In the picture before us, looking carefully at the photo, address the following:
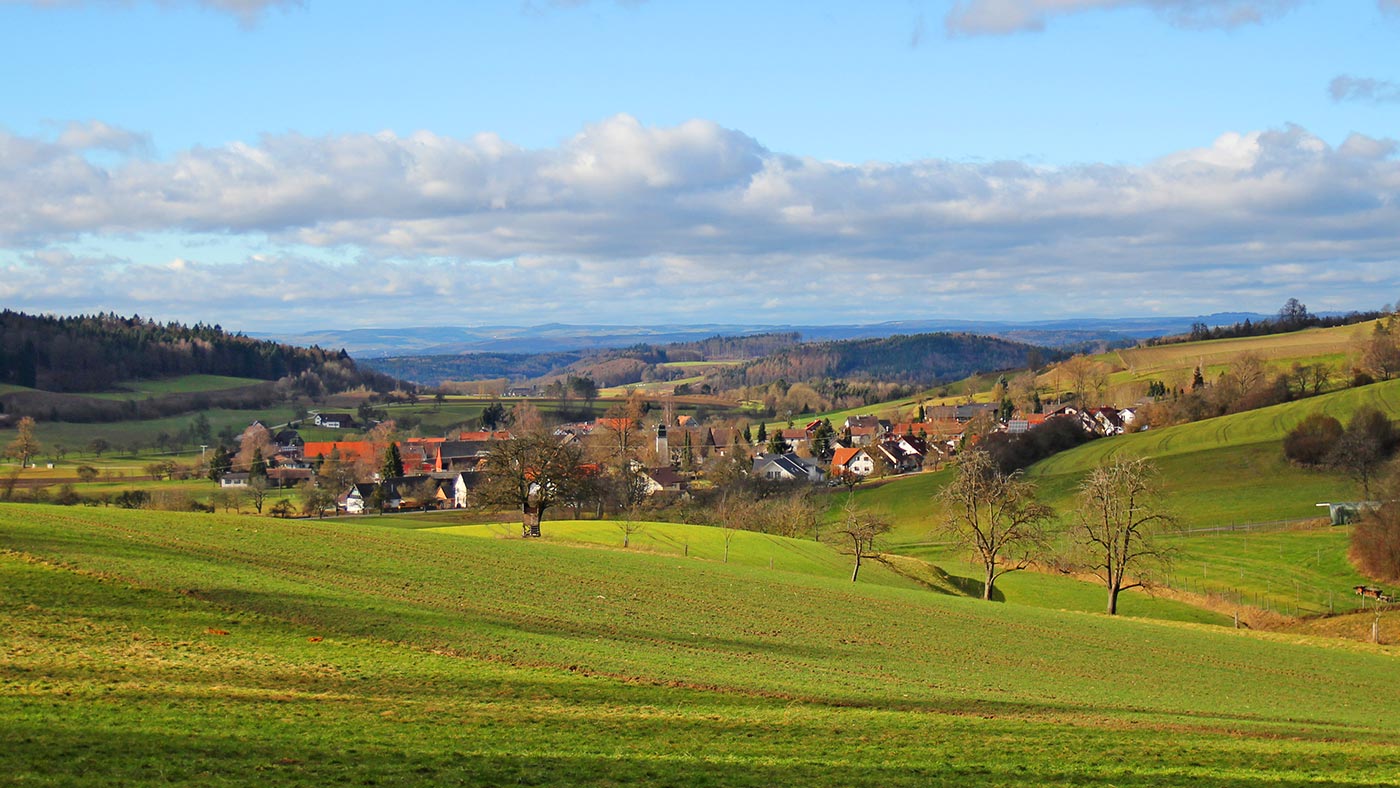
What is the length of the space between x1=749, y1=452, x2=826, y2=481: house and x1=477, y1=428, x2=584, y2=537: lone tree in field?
6336cm

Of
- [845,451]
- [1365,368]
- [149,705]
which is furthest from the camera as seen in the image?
[845,451]

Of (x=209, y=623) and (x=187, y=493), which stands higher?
(x=209, y=623)

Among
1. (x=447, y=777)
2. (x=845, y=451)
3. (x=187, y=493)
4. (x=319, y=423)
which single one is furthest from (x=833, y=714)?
(x=319, y=423)

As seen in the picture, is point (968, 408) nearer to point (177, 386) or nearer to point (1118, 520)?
point (1118, 520)

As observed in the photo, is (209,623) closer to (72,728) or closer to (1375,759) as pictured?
(72,728)

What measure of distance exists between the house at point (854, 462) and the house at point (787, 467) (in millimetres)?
2458

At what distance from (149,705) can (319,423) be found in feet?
524

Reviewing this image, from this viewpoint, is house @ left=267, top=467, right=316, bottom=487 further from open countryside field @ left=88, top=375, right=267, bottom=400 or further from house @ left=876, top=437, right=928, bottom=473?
house @ left=876, top=437, right=928, bottom=473

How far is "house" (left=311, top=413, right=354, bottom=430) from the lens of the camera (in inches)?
6556

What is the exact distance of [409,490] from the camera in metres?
116

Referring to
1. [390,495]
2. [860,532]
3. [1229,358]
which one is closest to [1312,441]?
[860,532]

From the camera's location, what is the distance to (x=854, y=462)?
14612cm

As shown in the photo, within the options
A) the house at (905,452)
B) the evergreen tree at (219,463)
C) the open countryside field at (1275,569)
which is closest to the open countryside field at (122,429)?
the evergreen tree at (219,463)

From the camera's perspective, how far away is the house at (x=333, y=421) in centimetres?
16652
